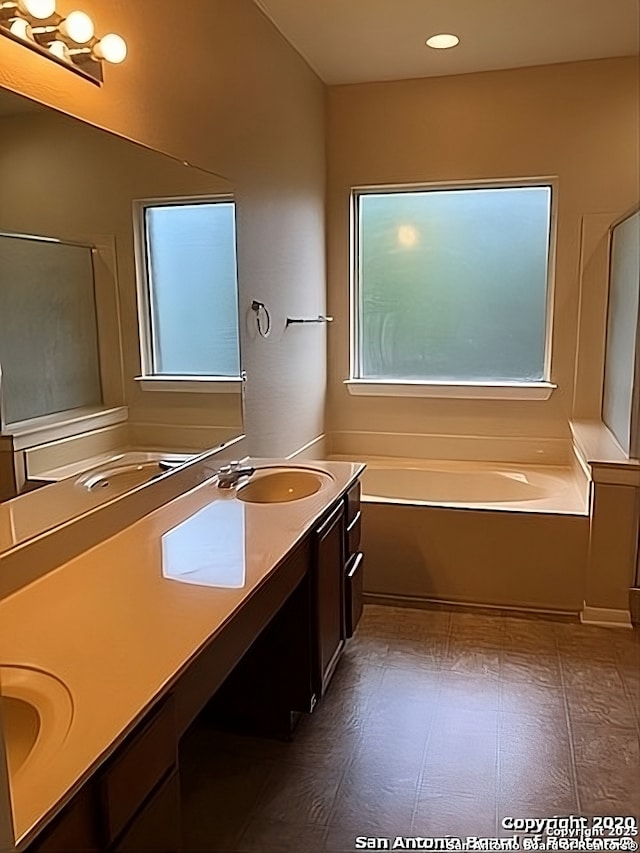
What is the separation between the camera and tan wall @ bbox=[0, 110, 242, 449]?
5.38 ft

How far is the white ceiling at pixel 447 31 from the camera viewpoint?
9.73ft

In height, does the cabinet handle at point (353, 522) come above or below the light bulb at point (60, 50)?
below

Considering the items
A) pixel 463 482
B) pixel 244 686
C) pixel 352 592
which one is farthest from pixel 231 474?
pixel 463 482

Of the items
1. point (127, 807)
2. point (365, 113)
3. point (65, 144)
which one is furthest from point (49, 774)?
point (365, 113)

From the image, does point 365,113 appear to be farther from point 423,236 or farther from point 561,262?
point 561,262

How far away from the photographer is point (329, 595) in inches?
93.7

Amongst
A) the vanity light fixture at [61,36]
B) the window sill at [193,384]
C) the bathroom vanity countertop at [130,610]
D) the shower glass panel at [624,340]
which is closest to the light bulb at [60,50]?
the vanity light fixture at [61,36]

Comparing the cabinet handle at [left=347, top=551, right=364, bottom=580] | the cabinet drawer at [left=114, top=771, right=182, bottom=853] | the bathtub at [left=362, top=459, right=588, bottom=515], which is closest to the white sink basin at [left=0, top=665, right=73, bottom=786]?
the cabinet drawer at [left=114, top=771, right=182, bottom=853]

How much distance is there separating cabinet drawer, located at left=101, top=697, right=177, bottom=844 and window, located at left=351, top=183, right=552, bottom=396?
10.3 feet

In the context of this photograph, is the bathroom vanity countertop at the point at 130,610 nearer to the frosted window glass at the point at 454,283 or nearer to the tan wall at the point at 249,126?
the tan wall at the point at 249,126

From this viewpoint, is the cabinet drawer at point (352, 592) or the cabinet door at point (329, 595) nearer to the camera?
the cabinet door at point (329, 595)

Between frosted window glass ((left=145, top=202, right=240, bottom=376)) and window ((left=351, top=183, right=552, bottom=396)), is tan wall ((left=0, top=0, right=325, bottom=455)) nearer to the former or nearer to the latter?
frosted window glass ((left=145, top=202, right=240, bottom=376))

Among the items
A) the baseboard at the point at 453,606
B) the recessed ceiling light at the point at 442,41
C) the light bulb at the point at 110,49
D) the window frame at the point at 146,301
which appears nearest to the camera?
the light bulb at the point at 110,49

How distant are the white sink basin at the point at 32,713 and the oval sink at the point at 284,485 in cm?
139
